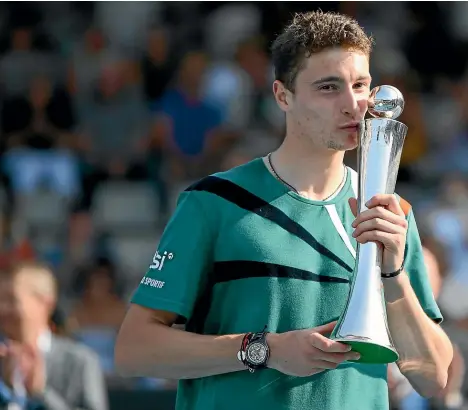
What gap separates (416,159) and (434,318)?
24.4 feet

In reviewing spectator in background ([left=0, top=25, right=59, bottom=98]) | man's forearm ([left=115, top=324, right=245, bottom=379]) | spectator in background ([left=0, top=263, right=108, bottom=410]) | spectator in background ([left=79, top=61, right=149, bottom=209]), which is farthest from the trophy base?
spectator in background ([left=0, top=25, right=59, bottom=98])

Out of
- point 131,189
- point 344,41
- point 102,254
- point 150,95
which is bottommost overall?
point 344,41

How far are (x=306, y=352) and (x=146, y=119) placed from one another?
8.23 metres

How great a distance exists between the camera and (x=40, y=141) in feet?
34.3

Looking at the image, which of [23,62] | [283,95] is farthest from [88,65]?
[283,95]

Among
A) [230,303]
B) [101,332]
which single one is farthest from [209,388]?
[101,332]

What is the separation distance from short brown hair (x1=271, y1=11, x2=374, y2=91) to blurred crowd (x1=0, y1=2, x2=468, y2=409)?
17.4 ft

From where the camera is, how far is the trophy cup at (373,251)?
9.46 ft

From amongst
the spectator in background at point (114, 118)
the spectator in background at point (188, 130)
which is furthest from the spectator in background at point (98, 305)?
the spectator in background at point (114, 118)

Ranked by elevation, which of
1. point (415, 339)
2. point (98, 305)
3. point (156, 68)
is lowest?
point (415, 339)

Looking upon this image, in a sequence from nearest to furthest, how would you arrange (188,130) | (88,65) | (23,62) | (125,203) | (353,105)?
(353,105)
(125,203)
(188,130)
(88,65)
(23,62)

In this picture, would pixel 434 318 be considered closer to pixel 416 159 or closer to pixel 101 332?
pixel 101 332

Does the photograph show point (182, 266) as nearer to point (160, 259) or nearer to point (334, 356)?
point (160, 259)

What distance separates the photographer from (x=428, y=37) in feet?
38.5
